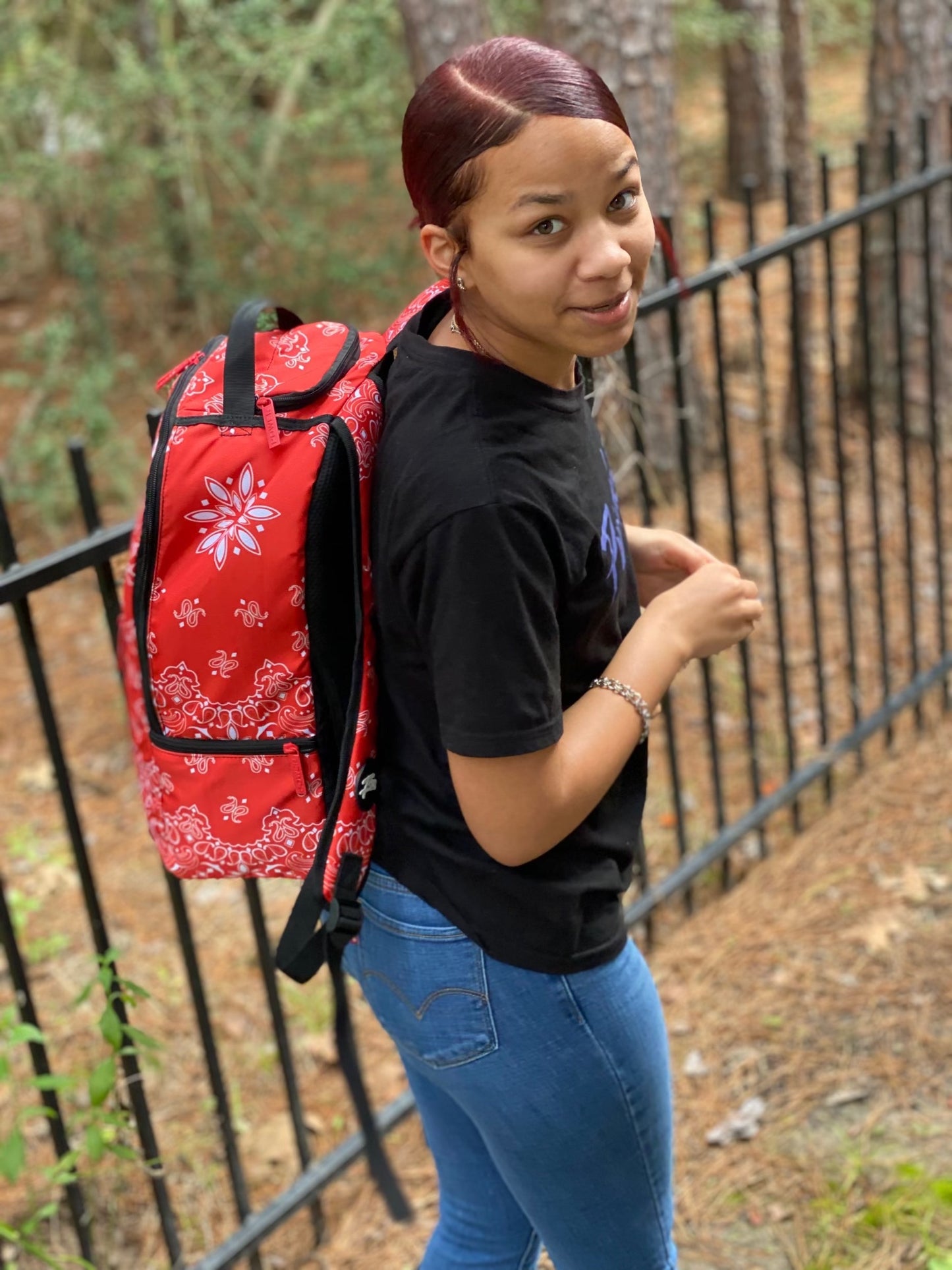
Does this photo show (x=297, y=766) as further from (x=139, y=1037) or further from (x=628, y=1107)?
→ (x=139, y=1037)

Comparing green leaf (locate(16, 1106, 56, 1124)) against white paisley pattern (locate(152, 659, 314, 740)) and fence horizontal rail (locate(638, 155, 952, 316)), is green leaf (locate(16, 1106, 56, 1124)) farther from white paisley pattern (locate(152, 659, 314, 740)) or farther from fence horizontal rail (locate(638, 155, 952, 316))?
fence horizontal rail (locate(638, 155, 952, 316))

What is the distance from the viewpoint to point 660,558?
171 cm

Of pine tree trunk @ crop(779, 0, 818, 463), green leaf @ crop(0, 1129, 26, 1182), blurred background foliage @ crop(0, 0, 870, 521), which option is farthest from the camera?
blurred background foliage @ crop(0, 0, 870, 521)

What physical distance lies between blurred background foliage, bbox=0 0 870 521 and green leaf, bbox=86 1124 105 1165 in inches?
167

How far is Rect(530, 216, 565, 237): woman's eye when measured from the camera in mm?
1260

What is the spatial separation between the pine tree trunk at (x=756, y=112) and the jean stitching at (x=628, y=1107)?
370 inches

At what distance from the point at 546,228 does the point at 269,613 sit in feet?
1.43

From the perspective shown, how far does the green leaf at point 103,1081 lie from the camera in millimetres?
2137

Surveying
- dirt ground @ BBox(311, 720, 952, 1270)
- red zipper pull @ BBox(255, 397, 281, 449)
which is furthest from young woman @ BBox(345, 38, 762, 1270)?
dirt ground @ BBox(311, 720, 952, 1270)

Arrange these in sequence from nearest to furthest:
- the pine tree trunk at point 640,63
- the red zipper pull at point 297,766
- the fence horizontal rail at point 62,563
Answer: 1. the red zipper pull at point 297,766
2. the fence horizontal rail at point 62,563
3. the pine tree trunk at point 640,63

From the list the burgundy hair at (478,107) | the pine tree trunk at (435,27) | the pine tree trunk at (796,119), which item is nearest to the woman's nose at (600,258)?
the burgundy hair at (478,107)

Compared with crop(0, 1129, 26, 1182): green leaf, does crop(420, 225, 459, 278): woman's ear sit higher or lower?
higher

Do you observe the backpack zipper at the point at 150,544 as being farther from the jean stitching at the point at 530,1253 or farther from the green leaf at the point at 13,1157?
the green leaf at the point at 13,1157

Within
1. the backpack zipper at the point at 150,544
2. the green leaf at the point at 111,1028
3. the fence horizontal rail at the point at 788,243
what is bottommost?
the green leaf at the point at 111,1028
